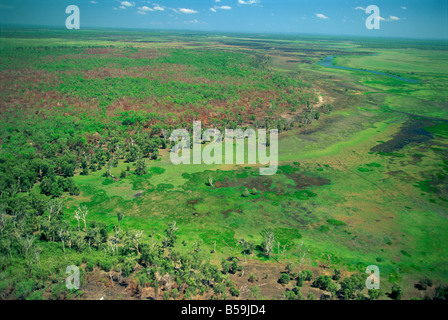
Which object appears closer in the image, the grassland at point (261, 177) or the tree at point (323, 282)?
the tree at point (323, 282)

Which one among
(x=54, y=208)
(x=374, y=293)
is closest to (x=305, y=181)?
(x=374, y=293)

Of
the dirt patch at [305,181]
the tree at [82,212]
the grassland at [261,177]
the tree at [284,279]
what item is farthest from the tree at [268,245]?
the tree at [82,212]

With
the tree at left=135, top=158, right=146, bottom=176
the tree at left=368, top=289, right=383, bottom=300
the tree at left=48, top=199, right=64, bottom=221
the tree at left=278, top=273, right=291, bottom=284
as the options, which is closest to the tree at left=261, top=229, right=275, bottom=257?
the tree at left=278, top=273, right=291, bottom=284

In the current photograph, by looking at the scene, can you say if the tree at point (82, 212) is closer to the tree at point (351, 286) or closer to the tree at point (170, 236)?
the tree at point (170, 236)

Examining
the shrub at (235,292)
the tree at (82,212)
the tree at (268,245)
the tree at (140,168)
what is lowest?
the shrub at (235,292)

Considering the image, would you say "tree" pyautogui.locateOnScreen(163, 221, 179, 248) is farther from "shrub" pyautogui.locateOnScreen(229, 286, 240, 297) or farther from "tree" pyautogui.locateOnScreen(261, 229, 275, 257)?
"tree" pyautogui.locateOnScreen(261, 229, 275, 257)

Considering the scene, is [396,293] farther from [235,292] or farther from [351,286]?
[235,292]

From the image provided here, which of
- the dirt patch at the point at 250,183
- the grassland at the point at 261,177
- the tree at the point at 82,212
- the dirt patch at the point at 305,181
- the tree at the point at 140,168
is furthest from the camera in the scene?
the tree at the point at 140,168

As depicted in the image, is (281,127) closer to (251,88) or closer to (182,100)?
(182,100)
